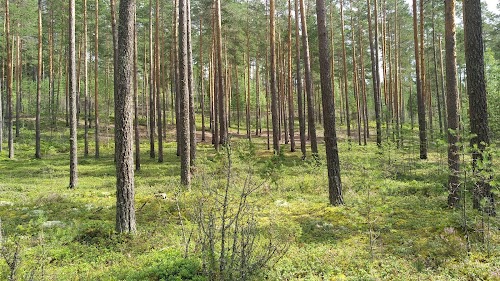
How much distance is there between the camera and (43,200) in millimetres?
10094

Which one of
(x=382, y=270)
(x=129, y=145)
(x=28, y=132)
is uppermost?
(x=28, y=132)

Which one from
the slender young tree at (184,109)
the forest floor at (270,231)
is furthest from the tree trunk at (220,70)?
the forest floor at (270,231)

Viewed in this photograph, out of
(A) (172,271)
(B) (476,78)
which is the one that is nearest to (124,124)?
(A) (172,271)

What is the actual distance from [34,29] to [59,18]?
7.55 ft

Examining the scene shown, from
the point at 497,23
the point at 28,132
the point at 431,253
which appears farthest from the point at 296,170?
the point at 28,132

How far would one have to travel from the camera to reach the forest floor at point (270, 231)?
476 centimetres

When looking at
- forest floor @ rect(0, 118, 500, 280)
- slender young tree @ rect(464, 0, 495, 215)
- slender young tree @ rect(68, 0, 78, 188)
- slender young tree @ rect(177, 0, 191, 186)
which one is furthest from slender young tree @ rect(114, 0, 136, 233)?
slender young tree @ rect(464, 0, 495, 215)

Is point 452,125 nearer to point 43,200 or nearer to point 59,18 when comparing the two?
point 43,200

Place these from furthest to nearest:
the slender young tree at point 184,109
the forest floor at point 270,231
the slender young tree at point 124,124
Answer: the slender young tree at point 184,109 → the slender young tree at point 124,124 → the forest floor at point 270,231

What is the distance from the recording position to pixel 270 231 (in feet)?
16.3

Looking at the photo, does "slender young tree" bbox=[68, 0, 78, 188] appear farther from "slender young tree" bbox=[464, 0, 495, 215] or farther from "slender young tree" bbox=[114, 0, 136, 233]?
"slender young tree" bbox=[464, 0, 495, 215]

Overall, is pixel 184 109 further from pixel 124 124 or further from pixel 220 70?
pixel 220 70

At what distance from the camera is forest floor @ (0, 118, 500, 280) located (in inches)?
187

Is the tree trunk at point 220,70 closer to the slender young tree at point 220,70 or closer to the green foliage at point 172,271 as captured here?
the slender young tree at point 220,70
